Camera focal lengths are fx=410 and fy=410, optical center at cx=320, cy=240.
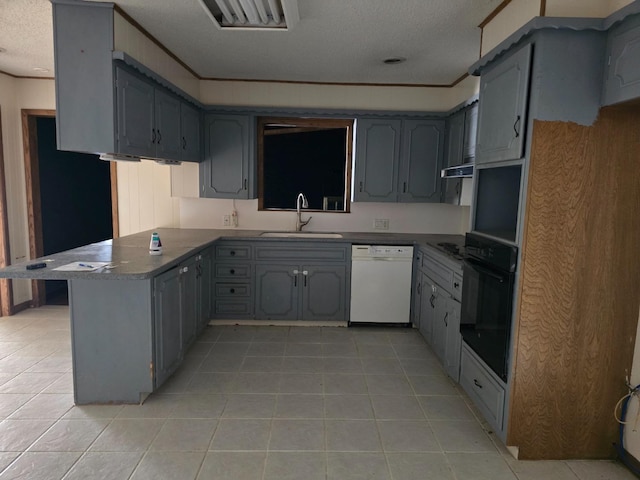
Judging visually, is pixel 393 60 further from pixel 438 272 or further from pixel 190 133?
pixel 190 133

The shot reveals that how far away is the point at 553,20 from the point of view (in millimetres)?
1854

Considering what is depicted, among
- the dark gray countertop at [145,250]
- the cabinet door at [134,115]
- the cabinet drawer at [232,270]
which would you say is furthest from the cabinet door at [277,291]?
the cabinet door at [134,115]

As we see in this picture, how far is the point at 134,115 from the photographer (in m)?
2.80

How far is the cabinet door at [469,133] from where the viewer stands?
343 cm

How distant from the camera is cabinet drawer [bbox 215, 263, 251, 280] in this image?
3.99m

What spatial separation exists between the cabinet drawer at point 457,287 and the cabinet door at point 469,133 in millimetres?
1136

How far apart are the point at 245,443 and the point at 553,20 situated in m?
2.58

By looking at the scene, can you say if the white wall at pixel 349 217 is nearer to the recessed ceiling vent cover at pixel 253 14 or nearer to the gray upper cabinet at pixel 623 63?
the recessed ceiling vent cover at pixel 253 14

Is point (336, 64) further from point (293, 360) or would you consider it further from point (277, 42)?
point (293, 360)

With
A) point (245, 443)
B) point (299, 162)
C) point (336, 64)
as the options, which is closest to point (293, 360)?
point (245, 443)

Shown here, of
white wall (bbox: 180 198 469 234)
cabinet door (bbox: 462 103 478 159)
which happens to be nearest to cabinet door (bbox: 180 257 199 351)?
white wall (bbox: 180 198 469 234)

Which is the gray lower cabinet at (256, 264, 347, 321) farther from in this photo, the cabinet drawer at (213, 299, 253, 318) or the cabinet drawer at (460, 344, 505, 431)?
the cabinet drawer at (460, 344, 505, 431)

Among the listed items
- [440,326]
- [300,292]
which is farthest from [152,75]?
[440,326]

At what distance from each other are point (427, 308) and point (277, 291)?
1.43 m
